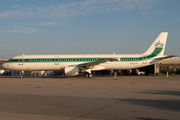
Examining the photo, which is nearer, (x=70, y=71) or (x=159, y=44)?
(x=70, y=71)

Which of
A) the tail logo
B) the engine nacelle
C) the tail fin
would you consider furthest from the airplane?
the tail logo

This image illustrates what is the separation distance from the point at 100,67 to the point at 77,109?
23.3 m

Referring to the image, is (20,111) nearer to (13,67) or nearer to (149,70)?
(13,67)

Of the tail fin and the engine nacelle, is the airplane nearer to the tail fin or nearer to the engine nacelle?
the engine nacelle

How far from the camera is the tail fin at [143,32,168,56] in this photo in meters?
33.7

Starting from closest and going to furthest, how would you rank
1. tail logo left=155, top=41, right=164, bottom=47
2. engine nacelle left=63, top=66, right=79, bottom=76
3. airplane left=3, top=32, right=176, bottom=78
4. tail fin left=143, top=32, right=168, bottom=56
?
engine nacelle left=63, top=66, right=79, bottom=76 < airplane left=3, top=32, right=176, bottom=78 < tail fin left=143, top=32, right=168, bottom=56 < tail logo left=155, top=41, right=164, bottom=47

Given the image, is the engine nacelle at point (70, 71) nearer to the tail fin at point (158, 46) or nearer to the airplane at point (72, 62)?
the airplane at point (72, 62)

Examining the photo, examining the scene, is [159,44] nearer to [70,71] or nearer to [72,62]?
[72,62]

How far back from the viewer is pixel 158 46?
33969mm

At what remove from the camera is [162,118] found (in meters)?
6.09

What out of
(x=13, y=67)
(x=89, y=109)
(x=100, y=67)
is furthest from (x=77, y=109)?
(x=13, y=67)

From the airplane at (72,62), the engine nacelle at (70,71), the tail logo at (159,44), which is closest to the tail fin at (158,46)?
the tail logo at (159,44)

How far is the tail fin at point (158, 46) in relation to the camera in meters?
33.7

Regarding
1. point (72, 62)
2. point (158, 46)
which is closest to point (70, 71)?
point (72, 62)
